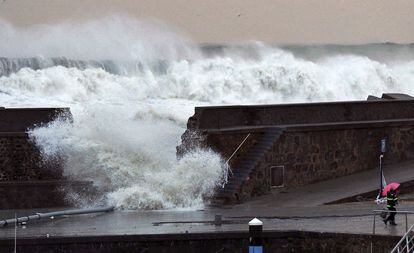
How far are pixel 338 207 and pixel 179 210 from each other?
106 inches

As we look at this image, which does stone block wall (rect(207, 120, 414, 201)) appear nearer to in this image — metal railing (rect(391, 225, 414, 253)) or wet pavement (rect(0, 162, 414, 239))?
wet pavement (rect(0, 162, 414, 239))

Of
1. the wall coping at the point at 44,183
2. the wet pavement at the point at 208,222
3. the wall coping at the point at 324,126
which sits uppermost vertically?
the wall coping at the point at 324,126

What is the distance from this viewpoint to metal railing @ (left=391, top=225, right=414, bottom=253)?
15078mm

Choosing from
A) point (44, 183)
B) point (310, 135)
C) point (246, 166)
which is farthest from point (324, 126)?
point (44, 183)

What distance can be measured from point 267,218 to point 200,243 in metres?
2.09

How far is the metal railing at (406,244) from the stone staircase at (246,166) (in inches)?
233

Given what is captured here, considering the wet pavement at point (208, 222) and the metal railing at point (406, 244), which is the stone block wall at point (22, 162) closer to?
the wet pavement at point (208, 222)

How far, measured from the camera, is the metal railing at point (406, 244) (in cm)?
1508

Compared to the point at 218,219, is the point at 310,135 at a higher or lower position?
higher

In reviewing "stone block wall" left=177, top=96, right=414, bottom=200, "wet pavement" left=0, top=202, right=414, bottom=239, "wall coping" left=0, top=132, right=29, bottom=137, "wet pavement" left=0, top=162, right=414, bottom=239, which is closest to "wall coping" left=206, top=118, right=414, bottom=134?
"stone block wall" left=177, top=96, right=414, bottom=200

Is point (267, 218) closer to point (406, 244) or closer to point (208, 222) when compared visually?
point (208, 222)

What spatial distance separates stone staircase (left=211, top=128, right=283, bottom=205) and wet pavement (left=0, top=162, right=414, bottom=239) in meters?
0.40

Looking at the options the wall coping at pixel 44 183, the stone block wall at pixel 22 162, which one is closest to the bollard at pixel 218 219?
the wall coping at pixel 44 183

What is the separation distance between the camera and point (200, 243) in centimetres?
1705
